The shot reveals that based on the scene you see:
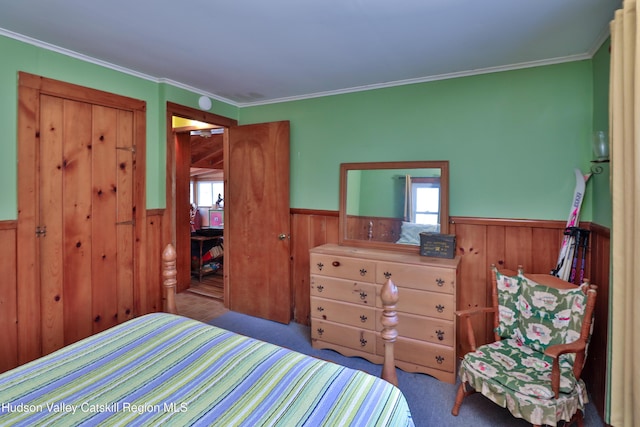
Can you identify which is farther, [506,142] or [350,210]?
[350,210]

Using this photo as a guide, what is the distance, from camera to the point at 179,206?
14.5 ft

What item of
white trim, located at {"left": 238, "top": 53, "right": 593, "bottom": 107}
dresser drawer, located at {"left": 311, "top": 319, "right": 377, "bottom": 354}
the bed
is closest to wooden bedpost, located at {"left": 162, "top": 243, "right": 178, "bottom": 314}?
the bed

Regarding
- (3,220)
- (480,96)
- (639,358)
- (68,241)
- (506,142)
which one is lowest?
(639,358)

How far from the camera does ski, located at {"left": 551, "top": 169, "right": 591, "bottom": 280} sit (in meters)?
2.19

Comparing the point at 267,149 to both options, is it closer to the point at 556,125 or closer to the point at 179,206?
the point at 179,206

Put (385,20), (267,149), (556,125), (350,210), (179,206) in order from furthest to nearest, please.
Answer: (179,206) → (267,149) → (350,210) → (556,125) → (385,20)

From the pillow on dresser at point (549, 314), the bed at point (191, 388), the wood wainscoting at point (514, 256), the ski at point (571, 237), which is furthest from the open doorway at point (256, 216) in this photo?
the ski at point (571, 237)

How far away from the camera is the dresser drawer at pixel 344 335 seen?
8.50 ft

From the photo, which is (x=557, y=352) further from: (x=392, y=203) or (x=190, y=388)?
(x=190, y=388)

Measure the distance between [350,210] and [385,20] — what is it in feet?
5.32

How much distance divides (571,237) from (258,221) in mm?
2670

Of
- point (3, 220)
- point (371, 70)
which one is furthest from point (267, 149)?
point (3, 220)

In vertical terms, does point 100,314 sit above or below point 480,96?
below

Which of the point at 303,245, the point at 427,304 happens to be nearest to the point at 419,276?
the point at 427,304
